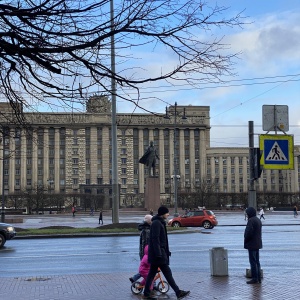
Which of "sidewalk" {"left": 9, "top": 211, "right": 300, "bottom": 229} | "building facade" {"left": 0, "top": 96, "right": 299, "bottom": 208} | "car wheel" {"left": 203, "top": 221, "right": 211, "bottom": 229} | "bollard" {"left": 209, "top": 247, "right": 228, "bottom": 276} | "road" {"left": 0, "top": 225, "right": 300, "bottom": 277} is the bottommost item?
"sidewalk" {"left": 9, "top": 211, "right": 300, "bottom": 229}

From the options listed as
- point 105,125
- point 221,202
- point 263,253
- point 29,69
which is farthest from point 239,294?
point 105,125

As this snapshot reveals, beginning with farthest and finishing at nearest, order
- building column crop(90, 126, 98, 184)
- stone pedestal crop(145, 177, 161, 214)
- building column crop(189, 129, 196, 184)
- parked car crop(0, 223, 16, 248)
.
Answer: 1. building column crop(189, 129, 196, 184)
2. building column crop(90, 126, 98, 184)
3. stone pedestal crop(145, 177, 161, 214)
4. parked car crop(0, 223, 16, 248)

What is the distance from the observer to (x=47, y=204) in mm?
90688

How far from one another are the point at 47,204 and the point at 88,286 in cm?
8109

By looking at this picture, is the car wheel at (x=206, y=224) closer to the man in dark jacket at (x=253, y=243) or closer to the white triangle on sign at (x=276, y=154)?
→ the white triangle on sign at (x=276, y=154)

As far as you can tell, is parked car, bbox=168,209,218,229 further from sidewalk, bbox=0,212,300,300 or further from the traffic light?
the traffic light

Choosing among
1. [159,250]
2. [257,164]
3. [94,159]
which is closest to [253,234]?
[257,164]

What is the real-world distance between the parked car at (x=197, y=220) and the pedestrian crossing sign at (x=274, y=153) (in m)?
26.0

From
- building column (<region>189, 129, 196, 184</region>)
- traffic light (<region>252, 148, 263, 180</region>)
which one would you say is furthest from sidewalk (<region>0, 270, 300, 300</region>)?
building column (<region>189, 129, 196, 184</region>)

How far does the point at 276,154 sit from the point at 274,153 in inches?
2.1

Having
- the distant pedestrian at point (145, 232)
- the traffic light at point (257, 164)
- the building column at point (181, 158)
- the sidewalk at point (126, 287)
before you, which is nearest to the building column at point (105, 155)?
the building column at point (181, 158)

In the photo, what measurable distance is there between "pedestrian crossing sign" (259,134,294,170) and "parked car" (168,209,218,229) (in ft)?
85.2

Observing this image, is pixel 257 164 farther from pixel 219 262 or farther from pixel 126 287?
pixel 126 287

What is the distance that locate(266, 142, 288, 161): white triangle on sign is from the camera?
42.8 feet
